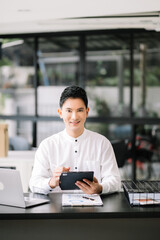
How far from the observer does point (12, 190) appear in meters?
2.53

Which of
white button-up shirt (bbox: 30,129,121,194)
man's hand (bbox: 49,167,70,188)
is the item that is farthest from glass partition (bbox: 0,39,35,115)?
man's hand (bbox: 49,167,70,188)

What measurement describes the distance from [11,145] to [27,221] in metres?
3.65

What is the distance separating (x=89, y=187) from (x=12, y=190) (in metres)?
0.54

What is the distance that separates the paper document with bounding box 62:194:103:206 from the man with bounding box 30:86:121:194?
27 cm

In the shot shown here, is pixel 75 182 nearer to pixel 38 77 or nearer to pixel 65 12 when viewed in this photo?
pixel 65 12

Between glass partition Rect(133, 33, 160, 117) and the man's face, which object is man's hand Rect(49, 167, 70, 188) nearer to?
the man's face

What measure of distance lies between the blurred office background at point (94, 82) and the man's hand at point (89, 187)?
10.5 feet

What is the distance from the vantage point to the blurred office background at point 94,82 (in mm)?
6059

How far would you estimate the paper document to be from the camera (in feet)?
8.39

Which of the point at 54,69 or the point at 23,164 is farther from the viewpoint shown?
the point at 54,69

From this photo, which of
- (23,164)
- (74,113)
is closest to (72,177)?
(74,113)

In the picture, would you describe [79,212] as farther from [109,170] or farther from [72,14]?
[72,14]

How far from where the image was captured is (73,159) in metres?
3.20

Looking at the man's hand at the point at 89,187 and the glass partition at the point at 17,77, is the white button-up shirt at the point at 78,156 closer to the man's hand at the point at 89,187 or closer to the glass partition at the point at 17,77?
the man's hand at the point at 89,187
